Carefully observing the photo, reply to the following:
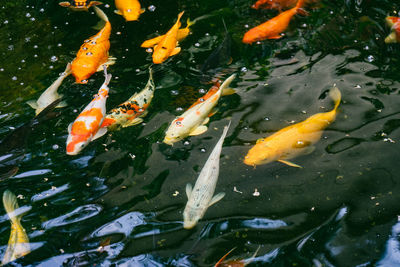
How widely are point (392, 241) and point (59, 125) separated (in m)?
2.98

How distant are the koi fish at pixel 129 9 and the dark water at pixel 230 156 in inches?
6.2

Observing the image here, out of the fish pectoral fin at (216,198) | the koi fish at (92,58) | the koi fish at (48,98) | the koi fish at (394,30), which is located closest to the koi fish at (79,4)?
the koi fish at (92,58)

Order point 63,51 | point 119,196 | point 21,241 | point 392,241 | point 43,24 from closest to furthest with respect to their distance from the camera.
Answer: point 392,241, point 21,241, point 119,196, point 63,51, point 43,24

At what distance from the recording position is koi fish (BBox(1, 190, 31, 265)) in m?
2.80

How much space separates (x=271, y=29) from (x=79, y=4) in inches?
97.5

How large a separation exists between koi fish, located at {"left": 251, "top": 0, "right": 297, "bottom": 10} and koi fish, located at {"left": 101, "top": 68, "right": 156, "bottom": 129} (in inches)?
70.8

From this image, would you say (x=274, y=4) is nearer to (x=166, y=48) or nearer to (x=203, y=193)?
(x=166, y=48)

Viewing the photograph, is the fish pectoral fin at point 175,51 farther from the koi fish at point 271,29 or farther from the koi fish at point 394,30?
the koi fish at point 394,30

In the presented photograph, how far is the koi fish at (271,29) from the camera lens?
13.9 ft

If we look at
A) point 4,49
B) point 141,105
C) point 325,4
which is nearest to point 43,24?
point 4,49

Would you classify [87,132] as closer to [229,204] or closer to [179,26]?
[229,204]

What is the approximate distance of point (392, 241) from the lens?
270 cm

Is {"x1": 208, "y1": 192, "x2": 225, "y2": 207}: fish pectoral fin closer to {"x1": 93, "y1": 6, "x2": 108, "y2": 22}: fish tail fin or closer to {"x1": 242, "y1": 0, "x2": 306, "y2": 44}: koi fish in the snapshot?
{"x1": 242, "y1": 0, "x2": 306, "y2": 44}: koi fish

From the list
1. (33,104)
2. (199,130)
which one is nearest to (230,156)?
(199,130)
